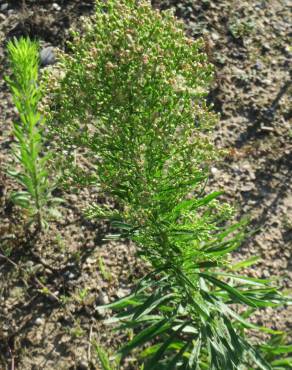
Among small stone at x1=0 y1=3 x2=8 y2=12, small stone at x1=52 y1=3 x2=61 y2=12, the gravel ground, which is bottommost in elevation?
the gravel ground

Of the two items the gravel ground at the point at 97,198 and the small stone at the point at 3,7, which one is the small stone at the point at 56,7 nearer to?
the gravel ground at the point at 97,198

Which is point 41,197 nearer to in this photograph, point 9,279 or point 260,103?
point 9,279

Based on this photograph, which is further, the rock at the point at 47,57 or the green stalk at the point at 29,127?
the rock at the point at 47,57

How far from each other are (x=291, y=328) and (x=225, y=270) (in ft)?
2.42

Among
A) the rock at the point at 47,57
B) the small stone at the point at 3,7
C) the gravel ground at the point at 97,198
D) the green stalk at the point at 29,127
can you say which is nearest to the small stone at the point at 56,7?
the gravel ground at the point at 97,198

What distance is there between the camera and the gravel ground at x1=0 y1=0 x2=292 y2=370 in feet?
13.6

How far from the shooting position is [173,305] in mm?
3830

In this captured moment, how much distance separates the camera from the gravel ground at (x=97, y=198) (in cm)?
414

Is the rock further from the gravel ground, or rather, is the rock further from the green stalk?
the green stalk

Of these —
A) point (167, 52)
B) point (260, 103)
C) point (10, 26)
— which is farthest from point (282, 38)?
point (167, 52)

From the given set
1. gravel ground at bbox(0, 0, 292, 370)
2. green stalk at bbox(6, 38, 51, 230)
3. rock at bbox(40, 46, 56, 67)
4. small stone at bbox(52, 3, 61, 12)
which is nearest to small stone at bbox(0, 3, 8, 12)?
gravel ground at bbox(0, 0, 292, 370)

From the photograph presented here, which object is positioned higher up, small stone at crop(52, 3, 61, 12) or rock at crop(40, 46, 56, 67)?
small stone at crop(52, 3, 61, 12)

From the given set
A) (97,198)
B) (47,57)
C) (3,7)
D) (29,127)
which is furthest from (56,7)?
(29,127)

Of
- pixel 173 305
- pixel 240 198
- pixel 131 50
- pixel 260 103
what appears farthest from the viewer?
pixel 260 103
